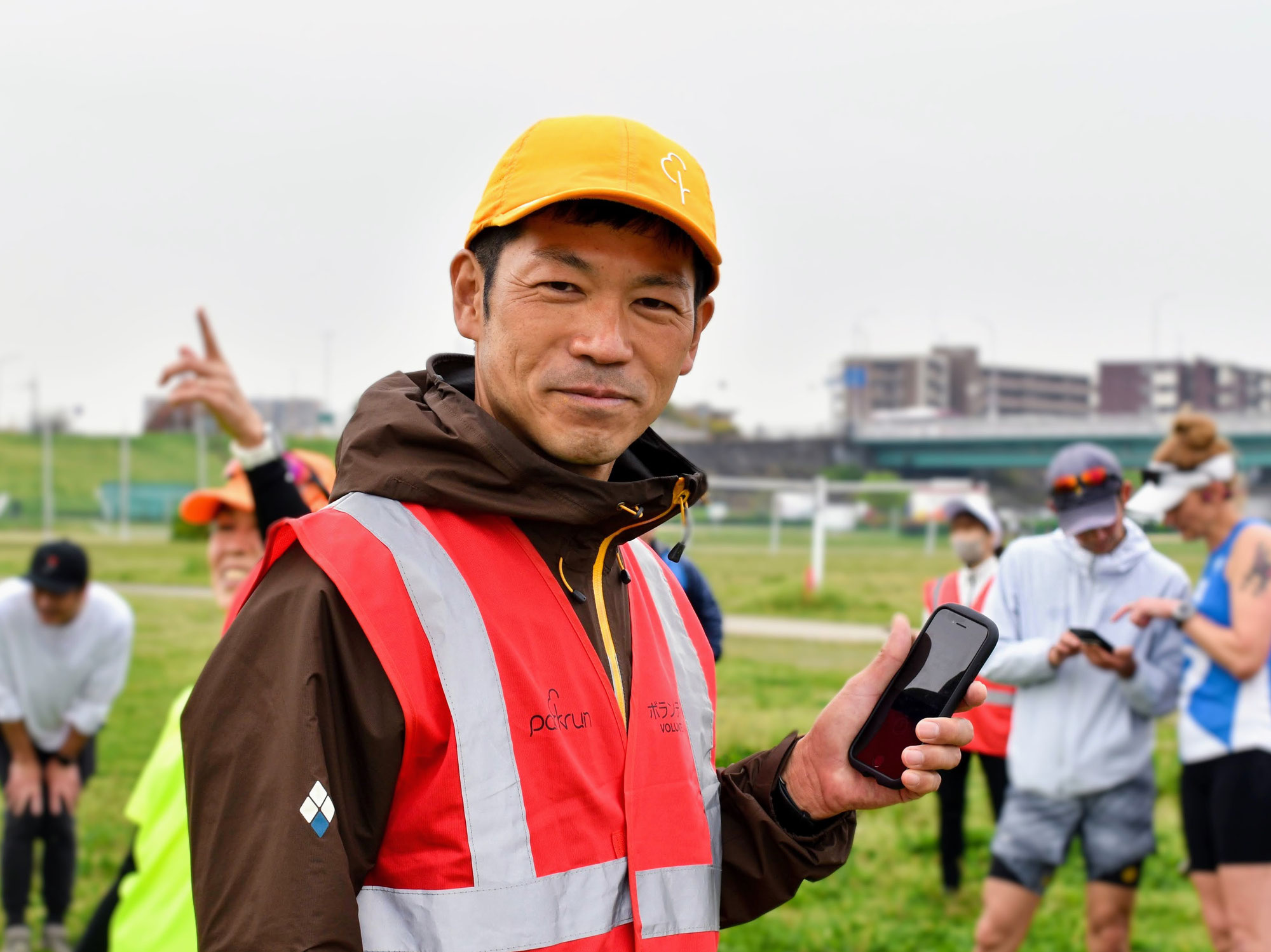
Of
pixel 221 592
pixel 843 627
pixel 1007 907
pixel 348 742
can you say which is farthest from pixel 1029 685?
pixel 843 627

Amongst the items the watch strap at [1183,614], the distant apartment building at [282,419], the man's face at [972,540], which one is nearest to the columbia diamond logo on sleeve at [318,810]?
the watch strap at [1183,614]

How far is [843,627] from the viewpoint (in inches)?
731

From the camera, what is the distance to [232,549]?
4.24 meters

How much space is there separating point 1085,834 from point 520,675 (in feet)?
13.8

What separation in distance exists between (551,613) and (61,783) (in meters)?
5.49

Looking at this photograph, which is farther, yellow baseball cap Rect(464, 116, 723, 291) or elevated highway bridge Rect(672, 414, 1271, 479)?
elevated highway bridge Rect(672, 414, 1271, 479)

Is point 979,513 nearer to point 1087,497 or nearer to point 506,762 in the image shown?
point 1087,497

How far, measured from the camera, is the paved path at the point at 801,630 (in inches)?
670

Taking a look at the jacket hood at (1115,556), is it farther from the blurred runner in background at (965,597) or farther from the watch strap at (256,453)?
the watch strap at (256,453)

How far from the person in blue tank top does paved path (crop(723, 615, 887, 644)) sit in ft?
36.0

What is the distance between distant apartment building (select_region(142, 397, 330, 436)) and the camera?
6738cm

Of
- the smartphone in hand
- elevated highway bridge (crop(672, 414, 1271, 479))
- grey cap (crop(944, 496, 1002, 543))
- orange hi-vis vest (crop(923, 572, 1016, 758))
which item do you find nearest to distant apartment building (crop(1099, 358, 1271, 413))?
elevated highway bridge (crop(672, 414, 1271, 479))

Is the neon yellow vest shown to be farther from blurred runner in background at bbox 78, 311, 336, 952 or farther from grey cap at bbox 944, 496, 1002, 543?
grey cap at bbox 944, 496, 1002, 543

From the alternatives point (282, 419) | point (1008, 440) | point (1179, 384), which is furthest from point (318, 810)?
point (1179, 384)
